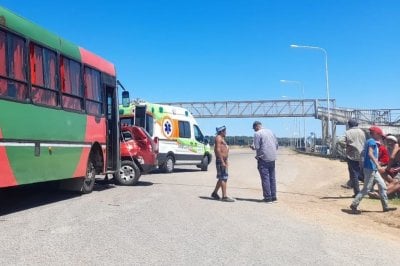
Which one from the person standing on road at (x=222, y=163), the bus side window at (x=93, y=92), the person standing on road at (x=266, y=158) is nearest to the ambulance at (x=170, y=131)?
the bus side window at (x=93, y=92)

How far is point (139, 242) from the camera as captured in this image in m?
7.32

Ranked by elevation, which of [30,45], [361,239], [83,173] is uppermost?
[30,45]

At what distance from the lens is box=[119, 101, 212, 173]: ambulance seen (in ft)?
68.3

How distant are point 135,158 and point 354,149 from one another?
6257 mm

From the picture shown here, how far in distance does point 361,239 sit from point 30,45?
21.6 ft

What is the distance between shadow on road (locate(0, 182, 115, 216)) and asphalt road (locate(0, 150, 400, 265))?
22mm

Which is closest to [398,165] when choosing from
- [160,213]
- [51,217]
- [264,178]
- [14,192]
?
[264,178]

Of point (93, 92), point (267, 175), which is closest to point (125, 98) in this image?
point (93, 92)

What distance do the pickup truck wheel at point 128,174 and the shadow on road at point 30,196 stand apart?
4.52 feet

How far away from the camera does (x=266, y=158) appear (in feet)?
40.1

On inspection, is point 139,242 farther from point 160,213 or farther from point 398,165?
point 398,165

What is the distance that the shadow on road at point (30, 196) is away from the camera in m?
10.7

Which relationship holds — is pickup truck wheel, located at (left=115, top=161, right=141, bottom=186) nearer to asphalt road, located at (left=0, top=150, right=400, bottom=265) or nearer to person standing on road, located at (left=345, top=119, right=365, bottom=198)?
asphalt road, located at (left=0, top=150, right=400, bottom=265)

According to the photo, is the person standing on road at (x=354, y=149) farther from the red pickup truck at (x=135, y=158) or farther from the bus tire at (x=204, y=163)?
the bus tire at (x=204, y=163)
